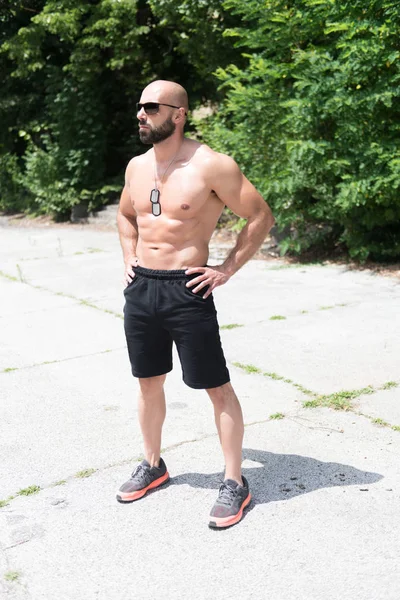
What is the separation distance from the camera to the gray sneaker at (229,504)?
324cm

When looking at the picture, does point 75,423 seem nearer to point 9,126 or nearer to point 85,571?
point 85,571

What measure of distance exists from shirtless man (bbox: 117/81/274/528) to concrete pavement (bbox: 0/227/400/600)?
0.80ft

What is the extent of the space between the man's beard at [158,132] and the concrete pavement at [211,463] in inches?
64.9

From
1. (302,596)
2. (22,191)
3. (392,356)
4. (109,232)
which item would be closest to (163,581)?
(302,596)

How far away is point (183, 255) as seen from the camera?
3.31m

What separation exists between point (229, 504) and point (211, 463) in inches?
24.4

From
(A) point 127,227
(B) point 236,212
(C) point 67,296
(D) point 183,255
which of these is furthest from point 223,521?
(C) point 67,296

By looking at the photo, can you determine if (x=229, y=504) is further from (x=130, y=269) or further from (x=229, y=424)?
(x=130, y=269)

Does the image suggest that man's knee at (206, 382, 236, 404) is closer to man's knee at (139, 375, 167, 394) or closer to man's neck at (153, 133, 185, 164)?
man's knee at (139, 375, 167, 394)

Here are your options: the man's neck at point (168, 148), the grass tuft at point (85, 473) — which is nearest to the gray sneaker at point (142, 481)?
the grass tuft at point (85, 473)

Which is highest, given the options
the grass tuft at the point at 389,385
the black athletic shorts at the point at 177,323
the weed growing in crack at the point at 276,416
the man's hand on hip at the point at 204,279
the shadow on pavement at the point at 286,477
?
the man's hand on hip at the point at 204,279

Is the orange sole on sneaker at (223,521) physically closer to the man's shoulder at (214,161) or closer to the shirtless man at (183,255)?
the shirtless man at (183,255)

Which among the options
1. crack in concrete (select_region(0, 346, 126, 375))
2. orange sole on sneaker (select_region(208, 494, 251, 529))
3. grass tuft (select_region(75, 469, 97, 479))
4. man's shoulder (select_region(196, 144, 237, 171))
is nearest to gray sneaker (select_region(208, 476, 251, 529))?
orange sole on sneaker (select_region(208, 494, 251, 529))

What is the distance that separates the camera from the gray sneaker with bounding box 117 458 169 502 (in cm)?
352
